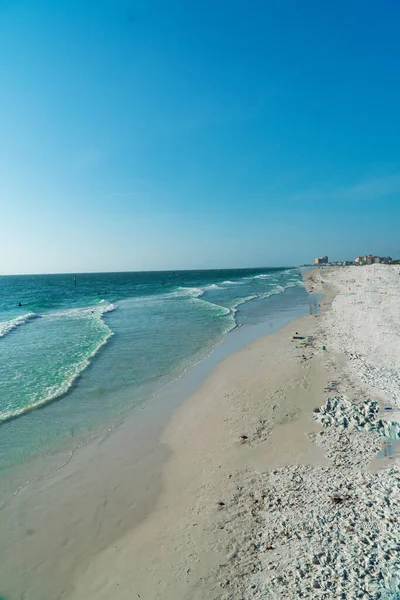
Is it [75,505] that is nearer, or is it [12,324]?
[75,505]

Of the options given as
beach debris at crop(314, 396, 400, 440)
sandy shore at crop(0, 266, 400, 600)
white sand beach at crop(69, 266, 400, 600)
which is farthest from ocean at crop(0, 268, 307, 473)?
beach debris at crop(314, 396, 400, 440)

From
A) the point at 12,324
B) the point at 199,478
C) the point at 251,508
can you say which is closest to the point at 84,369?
the point at 199,478

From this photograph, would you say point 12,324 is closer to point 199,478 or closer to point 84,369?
point 84,369

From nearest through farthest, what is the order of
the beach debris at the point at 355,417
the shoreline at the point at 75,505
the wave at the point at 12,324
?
1. the shoreline at the point at 75,505
2. the beach debris at the point at 355,417
3. the wave at the point at 12,324

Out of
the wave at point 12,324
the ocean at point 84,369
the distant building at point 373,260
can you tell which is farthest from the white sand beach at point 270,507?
the distant building at point 373,260

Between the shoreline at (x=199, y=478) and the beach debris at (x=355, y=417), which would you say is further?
the beach debris at (x=355, y=417)

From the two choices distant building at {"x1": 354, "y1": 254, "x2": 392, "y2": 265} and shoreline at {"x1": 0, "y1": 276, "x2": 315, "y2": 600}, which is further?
distant building at {"x1": 354, "y1": 254, "x2": 392, "y2": 265}

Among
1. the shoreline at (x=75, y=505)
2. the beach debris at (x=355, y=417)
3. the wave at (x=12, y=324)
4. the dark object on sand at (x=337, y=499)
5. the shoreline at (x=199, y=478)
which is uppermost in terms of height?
the wave at (x=12, y=324)

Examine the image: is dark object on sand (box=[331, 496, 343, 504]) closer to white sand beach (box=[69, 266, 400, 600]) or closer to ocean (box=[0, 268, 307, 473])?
white sand beach (box=[69, 266, 400, 600])

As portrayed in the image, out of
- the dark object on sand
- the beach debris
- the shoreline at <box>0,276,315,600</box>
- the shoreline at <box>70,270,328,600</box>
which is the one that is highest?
the beach debris

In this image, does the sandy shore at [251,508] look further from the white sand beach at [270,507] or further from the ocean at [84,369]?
the ocean at [84,369]
